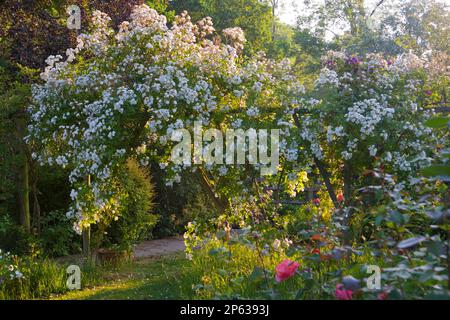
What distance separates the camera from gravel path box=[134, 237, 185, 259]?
9281 mm

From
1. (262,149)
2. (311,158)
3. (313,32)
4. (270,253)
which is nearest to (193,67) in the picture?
(262,149)

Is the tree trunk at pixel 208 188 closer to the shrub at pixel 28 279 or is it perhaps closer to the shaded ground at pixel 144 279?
the shaded ground at pixel 144 279

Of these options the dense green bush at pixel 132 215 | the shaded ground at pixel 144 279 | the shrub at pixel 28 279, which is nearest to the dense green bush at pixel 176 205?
the shaded ground at pixel 144 279

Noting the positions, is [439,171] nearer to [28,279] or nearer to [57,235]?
[28,279]

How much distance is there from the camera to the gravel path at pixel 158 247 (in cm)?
928

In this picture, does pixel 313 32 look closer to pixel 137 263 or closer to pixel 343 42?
pixel 343 42

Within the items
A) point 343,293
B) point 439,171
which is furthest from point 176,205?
point 439,171

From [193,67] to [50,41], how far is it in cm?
378

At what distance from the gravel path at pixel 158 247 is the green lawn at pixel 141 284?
79cm

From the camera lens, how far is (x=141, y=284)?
21.4 feet

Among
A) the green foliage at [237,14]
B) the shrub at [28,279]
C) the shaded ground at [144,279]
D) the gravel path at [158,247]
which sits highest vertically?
the green foliage at [237,14]

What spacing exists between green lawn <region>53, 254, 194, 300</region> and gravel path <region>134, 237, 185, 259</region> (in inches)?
31.0

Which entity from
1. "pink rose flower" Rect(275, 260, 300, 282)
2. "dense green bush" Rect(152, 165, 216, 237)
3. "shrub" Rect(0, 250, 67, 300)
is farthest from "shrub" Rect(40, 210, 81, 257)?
"pink rose flower" Rect(275, 260, 300, 282)
